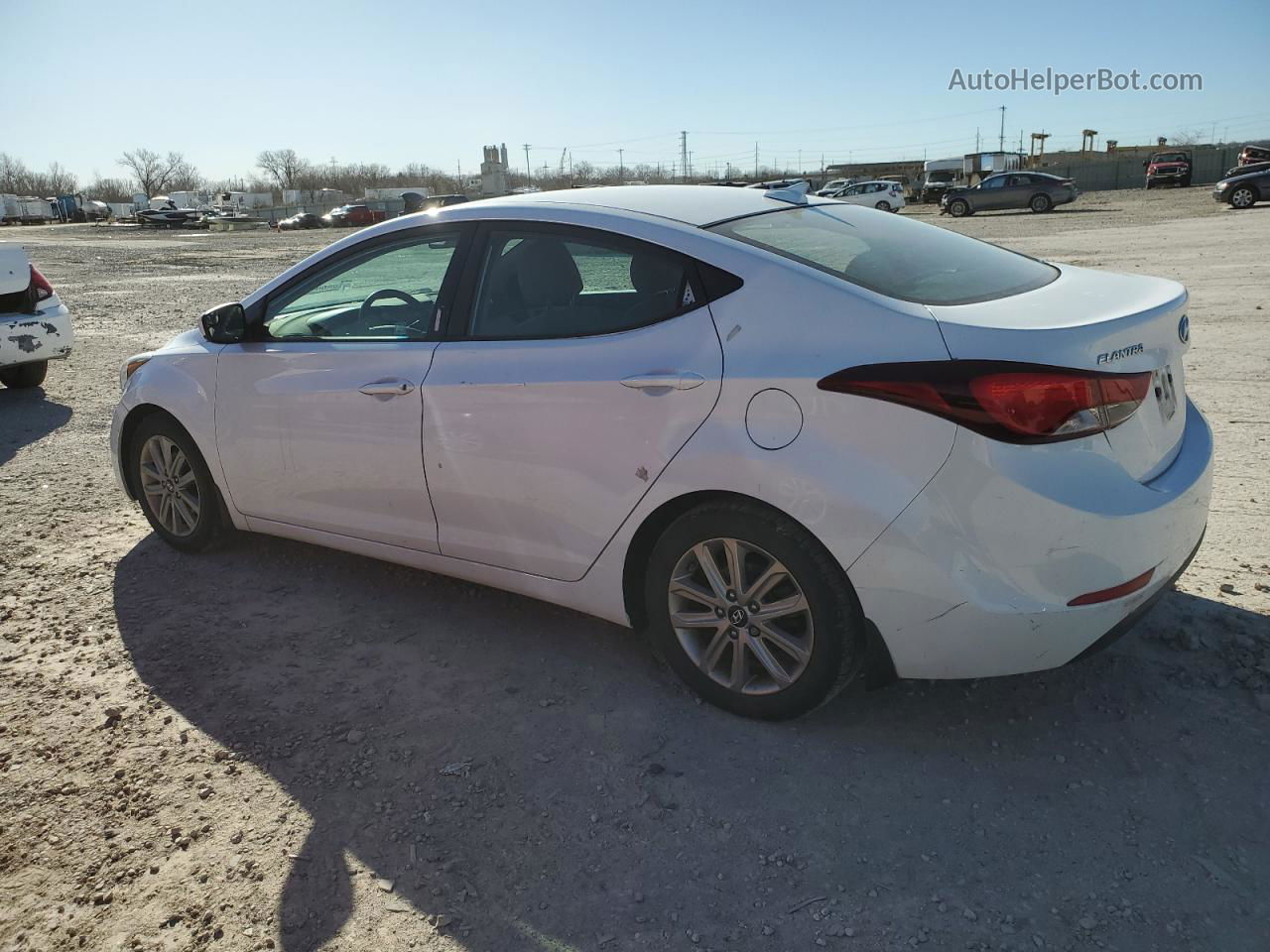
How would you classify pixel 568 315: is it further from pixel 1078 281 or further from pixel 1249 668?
Answer: pixel 1249 668

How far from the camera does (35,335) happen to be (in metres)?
8.48

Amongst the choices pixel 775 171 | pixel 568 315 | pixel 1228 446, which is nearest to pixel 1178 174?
pixel 1228 446

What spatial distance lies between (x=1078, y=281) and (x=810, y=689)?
167cm

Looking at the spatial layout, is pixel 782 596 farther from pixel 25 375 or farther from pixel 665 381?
pixel 25 375

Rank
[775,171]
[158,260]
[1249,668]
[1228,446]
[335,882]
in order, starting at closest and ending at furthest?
1. [335,882]
2. [1249,668]
3. [1228,446]
4. [158,260]
5. [775,171]

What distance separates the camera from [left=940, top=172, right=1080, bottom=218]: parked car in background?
37219mm

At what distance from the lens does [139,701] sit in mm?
3463

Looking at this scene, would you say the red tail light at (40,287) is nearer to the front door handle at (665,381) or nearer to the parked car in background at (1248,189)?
the front door handle at (665,381)

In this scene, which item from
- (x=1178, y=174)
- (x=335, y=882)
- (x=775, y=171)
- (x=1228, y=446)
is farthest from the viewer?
(x=775, y=171)

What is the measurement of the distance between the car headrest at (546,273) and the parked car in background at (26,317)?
672 centimetres

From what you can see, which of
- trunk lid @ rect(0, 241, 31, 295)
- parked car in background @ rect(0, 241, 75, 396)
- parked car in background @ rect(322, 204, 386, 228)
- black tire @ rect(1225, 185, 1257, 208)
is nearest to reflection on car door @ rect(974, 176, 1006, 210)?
black tire @ rect(1225, 185, 1257, 208)

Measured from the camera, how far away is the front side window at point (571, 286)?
3.16 m

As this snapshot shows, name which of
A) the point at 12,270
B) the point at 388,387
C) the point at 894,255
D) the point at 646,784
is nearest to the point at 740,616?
the point at 646,784

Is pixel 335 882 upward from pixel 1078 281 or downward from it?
downward
